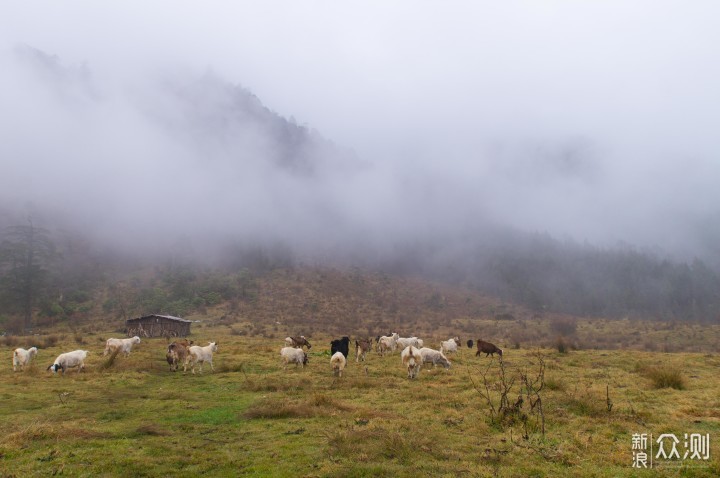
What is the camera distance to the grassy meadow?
9.02m

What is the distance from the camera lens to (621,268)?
138000 millimetres

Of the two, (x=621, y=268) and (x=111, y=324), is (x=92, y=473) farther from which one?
(x=621, y=268)

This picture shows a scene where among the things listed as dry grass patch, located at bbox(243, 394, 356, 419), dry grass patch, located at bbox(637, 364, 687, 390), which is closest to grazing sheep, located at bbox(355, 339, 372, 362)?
dry grass patch, located at bbox(243, 394, 356, 419)

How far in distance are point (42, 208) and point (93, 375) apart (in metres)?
136

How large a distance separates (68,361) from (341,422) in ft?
60.6

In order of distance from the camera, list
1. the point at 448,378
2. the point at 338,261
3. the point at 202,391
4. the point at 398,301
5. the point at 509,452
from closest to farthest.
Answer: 1. the point at 509,452
2. the point at 202,391
3. the point at 448,378
4. the point at 398,301
5. the point at 338,261

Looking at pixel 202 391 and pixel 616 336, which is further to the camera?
pixel 616 336

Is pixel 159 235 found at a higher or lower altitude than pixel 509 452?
higher

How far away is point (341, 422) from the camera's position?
12.4 metres

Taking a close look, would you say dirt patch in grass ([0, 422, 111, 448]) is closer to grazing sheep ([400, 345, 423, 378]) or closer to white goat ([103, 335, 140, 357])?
grazing sheep ([400, 345, 423, 378])

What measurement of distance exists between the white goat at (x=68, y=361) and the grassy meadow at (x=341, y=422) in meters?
0.57

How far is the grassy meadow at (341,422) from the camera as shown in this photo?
9016 millimetres

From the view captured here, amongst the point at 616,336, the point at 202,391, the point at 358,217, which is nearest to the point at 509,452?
the point at 202,391

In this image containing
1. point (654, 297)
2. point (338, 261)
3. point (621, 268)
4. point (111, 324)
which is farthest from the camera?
point (621, 268)
